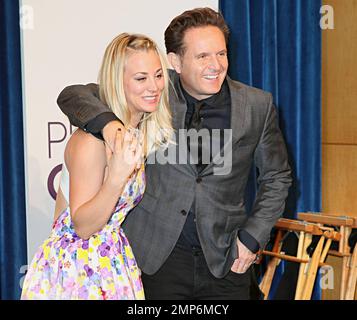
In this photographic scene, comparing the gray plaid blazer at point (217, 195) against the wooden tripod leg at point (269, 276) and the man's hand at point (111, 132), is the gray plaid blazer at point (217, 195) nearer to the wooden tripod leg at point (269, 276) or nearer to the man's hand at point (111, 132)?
the man's hand at point (111, 132)

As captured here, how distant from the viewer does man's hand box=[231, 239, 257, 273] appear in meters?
2.47

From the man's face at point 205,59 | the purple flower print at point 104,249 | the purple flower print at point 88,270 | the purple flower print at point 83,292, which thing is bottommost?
the purple flower print at point 83,292

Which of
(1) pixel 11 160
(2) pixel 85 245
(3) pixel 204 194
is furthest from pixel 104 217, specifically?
(1) pixel 11 160

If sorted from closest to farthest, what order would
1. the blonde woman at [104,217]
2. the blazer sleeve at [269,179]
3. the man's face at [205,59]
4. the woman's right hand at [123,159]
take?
the woman's right hand at [123,159], the blonde woman at [104,217], the man's face at [205,59], the blazer sleeve at [269,179]

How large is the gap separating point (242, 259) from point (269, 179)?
1.10 feet

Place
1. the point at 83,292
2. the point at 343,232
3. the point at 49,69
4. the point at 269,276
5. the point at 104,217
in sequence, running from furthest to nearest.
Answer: the point at 269,276 → the point at 343,232 → the point at 49,69 → the point at 83,292 → the point at 104,217

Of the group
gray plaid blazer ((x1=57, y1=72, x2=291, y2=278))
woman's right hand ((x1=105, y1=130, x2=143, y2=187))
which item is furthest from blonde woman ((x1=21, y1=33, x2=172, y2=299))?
gray plaid blazer ((x1=57, y1=72, x2=291, y2=278))

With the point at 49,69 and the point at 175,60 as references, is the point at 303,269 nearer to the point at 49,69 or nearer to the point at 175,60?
the point at 175,60

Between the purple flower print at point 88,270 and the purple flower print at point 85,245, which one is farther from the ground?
the purple flower print at point 85,245

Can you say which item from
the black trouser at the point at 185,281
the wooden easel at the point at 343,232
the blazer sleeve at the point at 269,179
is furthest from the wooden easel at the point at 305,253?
the black trouser at the point at 185,281

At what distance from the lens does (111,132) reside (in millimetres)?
1981

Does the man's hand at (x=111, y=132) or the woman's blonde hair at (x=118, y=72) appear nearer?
the man's hand at (x=111, y=132)

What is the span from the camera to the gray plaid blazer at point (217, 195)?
2.42m
